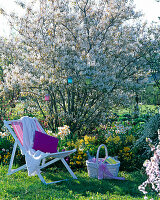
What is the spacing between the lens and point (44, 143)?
473 centimetres

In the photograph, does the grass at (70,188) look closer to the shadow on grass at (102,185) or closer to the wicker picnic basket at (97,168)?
the shadow on grass at (102,185)

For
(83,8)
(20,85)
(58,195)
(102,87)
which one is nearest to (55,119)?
(20,85)

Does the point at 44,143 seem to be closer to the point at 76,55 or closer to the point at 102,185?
the point at 102,185

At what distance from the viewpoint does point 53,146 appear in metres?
4.75

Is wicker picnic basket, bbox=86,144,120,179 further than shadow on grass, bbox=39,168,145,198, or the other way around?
wicker picnic basket, bbox=86,144,120,179

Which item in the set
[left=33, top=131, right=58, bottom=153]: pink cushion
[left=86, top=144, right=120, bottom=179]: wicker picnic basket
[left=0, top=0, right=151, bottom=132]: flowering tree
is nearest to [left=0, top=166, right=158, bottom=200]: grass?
[left=86, top=144, right=120, bottom=179]: wicker picnic basket

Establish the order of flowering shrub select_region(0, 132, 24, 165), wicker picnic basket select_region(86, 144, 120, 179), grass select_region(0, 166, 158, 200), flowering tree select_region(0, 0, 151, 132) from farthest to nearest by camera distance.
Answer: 1. flowering tree select_region(0, 0, 151, 132)
2. flowering shrub select_region(0, 132, 24, 165)
3. wicker picnic basket select_region(86, 144, 120, 179)
4. grass select_region(0, 166, 158, 200)

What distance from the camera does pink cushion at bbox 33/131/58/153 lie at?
15.4 feet

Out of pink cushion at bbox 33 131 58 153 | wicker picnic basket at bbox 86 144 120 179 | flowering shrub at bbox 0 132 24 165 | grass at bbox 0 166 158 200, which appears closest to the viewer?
grass at bbox 0 166 158 200

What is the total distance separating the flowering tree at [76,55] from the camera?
621cm

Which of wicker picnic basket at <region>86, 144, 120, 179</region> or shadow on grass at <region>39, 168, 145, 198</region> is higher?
wicker picnic basket at <region>86, 144, 120, 179</region>

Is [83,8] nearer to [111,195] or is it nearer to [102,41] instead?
[102,41]

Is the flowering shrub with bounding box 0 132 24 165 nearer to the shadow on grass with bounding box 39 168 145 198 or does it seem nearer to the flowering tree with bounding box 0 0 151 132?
the shadow on grass with bounding box 39 168 145 198

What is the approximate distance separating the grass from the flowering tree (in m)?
2.28
